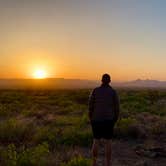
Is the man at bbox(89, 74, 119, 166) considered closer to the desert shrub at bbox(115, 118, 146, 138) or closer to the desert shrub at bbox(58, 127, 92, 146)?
the desert shrub at bbox(58, 127, 92, 146)

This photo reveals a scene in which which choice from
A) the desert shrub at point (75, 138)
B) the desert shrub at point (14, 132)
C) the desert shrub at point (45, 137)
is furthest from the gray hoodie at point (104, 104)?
the desert shrub at point (14, 132)

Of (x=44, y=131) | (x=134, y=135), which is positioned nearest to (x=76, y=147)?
(x=44, y=131)

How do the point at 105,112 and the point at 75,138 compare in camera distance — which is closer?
the point at 105,112

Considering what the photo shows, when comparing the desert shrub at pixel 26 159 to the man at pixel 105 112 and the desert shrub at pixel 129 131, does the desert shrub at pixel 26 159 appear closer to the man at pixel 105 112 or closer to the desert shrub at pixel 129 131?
the man at pixel 105 112

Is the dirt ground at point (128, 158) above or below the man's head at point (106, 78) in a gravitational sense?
below

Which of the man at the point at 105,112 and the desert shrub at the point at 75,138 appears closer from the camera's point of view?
the man at the point at 105,112

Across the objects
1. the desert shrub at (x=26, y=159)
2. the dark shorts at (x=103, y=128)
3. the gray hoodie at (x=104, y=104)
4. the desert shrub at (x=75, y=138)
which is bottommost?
the desert shrub at (x=75, y=138)

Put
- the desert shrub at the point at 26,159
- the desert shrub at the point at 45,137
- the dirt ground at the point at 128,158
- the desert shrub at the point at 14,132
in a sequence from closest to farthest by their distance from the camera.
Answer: the desert shrub at the point at 26,159
the dirt ground at the point at 128,158
the desert shrub at the point at 45,137
the desert shrub at the point at 14,132

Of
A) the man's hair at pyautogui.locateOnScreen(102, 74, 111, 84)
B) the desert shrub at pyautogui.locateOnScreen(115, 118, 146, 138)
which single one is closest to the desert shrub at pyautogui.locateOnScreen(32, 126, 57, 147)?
the desert shrub at pyautogui.locateOnScreen(115, 118, 146, 138)

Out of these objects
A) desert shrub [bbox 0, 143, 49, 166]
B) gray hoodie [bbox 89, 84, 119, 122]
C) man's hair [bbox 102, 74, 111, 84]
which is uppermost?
man's hair [bbox 102, 74, 111, 84]

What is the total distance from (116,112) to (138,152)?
3.06 m

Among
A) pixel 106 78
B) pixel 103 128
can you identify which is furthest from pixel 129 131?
pixel 106 78

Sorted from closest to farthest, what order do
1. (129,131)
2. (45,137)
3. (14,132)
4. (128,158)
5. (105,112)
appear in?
(105,112) < (128,158) < (45,137) < (14,132) < (129,131)

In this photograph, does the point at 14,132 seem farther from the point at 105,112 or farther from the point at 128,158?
the point at 105,112
